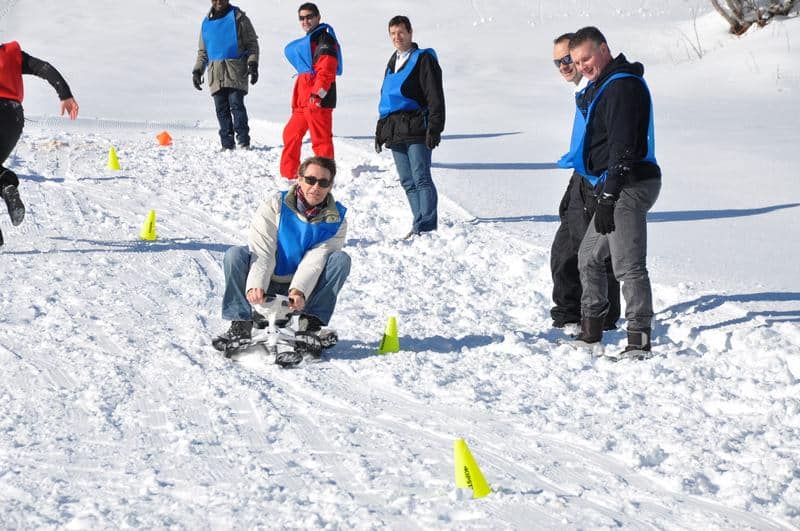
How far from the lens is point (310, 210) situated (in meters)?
5.22

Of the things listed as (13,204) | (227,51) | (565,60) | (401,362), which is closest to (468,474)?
(401,362)

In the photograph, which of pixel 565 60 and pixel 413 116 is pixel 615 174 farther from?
pixel 413 116

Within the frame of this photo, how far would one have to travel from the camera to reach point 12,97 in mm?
6383

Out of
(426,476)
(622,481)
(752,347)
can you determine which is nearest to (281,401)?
(426,476)

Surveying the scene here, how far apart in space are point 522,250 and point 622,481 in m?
3.75

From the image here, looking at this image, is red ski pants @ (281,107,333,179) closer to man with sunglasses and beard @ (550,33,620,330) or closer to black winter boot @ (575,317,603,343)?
man with sunglasses and beard @ (550,33,620,330)

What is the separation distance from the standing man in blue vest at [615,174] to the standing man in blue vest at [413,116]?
2164 mm

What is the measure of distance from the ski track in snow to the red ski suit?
5.98 feet

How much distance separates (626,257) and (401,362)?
1318 mm

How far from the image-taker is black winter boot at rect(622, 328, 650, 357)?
17.4ft

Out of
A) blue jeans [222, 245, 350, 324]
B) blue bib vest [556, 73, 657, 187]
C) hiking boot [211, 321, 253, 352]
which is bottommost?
hiking boot [211, 321, 253, 352]

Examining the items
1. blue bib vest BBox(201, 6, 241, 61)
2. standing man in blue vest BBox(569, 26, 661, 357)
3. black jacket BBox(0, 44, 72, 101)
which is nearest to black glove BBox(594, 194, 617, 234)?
standing man in blue vest BBox(569, 26, 661, 357)

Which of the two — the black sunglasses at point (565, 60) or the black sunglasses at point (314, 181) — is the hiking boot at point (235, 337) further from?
the black sunglasses at point (565, 60)

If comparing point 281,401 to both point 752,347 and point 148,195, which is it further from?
point 148,195
